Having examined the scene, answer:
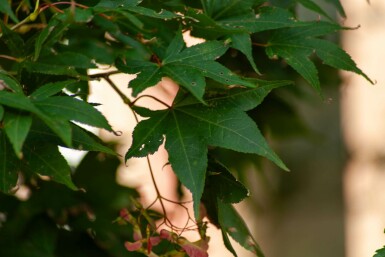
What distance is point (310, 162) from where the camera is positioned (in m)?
1.95

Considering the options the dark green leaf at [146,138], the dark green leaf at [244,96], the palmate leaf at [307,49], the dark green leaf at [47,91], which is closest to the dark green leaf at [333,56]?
the palmate leaf at [307,49]

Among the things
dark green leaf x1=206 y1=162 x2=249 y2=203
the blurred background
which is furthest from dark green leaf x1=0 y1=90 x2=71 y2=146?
the blurred background

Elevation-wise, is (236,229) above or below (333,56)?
below

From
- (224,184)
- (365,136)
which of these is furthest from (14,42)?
(365,136)

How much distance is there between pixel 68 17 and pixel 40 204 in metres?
0.56

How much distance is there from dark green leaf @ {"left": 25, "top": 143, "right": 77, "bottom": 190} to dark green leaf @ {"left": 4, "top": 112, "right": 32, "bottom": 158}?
0.09 meters

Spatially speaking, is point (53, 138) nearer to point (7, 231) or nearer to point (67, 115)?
point (67, 115)

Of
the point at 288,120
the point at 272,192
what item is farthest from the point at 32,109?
the point at 272,192

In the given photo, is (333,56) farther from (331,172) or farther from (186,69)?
(331,172)

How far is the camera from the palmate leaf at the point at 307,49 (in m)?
0.90

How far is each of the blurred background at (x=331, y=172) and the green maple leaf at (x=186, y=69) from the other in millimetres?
930

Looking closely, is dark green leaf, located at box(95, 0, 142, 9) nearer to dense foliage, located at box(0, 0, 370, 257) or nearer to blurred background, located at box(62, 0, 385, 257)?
dense foliage, located at box(0, 0, 370, 257)

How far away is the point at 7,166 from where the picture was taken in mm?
769

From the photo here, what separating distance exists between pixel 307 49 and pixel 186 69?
0.20 meters
